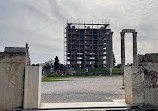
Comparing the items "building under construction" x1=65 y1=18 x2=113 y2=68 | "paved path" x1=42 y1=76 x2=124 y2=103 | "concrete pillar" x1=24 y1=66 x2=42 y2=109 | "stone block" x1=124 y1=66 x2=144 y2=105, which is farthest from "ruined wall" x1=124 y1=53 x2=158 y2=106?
"building under construction" x1=65 y1=18 x2=113 y2=68

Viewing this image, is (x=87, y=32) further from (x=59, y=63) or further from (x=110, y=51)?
(x=59, y=63)

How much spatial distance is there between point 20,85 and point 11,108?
3.11 ft

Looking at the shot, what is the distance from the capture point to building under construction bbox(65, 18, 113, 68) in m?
81.6

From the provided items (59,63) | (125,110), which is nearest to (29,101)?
(125,110)

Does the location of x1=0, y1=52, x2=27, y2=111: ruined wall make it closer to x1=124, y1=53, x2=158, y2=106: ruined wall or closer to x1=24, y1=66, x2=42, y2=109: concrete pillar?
x1=24, y1=66, x2=42, y2=109: concrete pillar

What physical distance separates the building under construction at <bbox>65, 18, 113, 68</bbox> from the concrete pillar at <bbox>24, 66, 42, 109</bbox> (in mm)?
73293

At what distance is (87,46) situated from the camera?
279ft

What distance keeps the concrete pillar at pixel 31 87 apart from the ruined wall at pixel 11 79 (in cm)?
20

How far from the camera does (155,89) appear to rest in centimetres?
783

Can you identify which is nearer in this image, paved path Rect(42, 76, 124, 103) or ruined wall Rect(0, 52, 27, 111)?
ruined wall Rect(0, 52, 27, 111)

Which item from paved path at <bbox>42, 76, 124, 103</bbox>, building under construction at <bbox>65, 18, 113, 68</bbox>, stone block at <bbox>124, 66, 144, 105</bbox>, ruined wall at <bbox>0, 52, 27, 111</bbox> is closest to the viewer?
ruined wall at <bbox>0, 52, 27, 111</bbox>

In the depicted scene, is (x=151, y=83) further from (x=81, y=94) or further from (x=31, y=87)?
(x=81, y=94)

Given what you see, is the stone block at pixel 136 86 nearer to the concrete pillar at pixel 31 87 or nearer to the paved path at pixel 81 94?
the paved path at pixel 81 94

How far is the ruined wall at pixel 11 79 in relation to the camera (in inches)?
284
